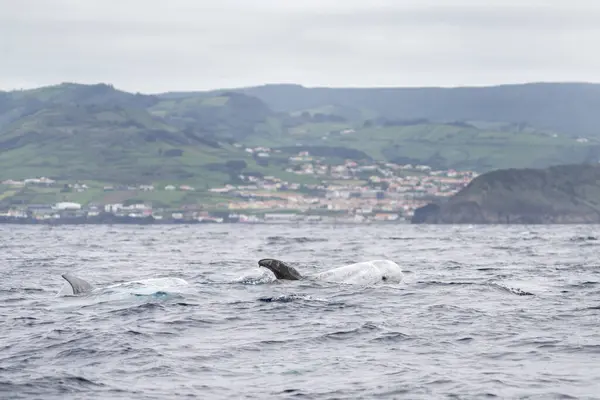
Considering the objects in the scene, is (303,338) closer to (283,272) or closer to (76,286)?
(76,286)

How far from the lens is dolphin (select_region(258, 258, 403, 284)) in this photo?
37.7 meters

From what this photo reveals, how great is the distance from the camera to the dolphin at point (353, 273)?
37.7 meters

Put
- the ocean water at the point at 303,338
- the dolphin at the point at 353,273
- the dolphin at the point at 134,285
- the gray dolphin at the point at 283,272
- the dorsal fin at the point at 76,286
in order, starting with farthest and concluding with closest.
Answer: the gray dolphin at the point at 283,272, the dolphin at the point at 353,273, the dorsal fin at the point at 76,286, the dolphin at the point at 134,285, the ocean water at the point at 303,338

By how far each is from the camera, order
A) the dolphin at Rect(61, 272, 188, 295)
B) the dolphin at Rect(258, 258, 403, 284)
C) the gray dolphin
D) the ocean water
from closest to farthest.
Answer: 1. the ocean water
2. the dolphin at Rect(61, 272, 188, 295)
3. the dolphin at Rect(258, 258, 403, 284)
4. the gray dolphin

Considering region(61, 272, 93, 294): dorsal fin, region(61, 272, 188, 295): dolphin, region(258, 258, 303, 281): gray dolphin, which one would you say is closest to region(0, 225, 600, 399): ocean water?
region(61, 272, 188, 295): dolphin

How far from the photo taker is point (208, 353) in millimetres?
23438

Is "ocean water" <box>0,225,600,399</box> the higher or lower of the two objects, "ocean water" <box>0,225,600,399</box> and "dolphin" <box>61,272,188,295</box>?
the lower

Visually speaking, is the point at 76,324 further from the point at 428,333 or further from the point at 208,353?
the point at 428,333

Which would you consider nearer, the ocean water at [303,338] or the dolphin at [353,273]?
the ocean water at [303,338]

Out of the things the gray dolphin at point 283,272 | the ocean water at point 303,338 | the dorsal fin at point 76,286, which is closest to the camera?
the ocean water at point 303,338

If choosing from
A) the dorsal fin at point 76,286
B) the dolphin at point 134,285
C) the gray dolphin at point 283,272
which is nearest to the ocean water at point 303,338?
the dolphin at point 134,285

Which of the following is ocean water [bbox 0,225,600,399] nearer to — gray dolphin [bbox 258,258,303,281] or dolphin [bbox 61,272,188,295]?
dolphin [bbox 61,272,188,295]

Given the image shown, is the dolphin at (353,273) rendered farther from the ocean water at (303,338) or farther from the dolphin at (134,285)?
the dolphin at (134,285)

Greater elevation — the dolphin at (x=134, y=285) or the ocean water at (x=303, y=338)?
the dolphin at (x=134, y=285)
